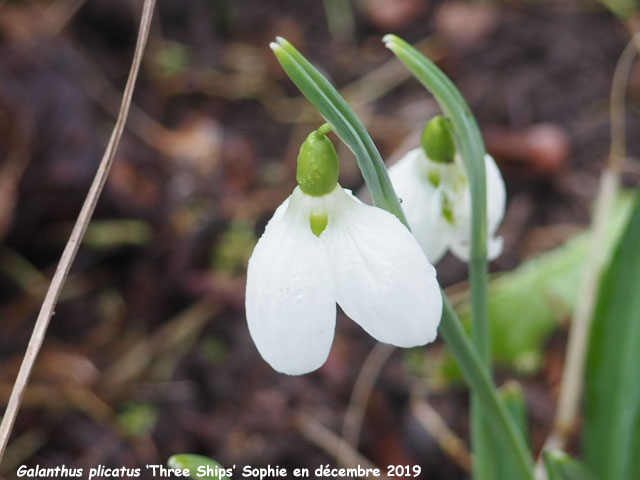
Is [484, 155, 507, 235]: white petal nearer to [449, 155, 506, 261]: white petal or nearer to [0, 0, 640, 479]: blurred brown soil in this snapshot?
[449, 155, 506, 261]: white petal

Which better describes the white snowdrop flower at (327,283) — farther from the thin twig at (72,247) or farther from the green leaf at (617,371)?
the green leaf at (617,371)

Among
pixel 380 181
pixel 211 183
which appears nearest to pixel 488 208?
pixel 380 181

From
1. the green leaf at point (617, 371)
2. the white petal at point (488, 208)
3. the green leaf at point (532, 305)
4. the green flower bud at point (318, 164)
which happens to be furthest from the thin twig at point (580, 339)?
the green flower bud at point (318, 164)

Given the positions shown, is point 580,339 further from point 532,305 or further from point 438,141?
point 438,141

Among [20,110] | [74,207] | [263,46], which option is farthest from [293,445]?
[263,46]

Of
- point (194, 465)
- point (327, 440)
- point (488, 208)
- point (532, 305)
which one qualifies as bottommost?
point (327, 440)
